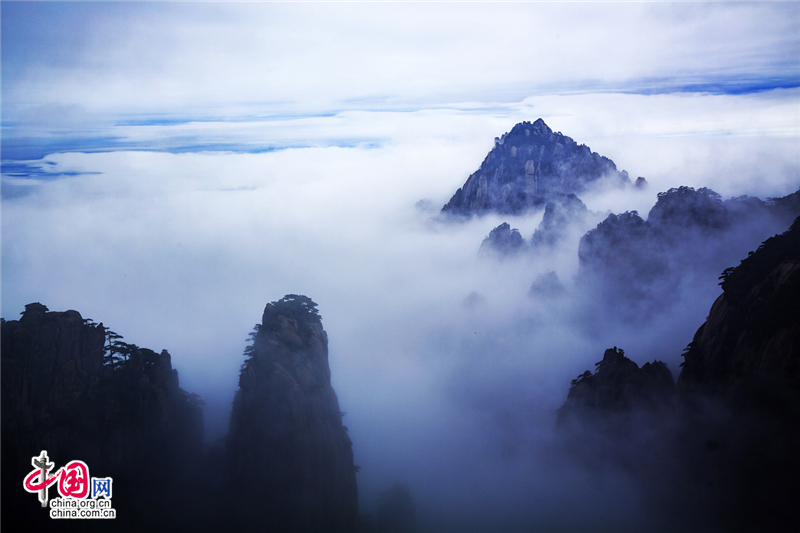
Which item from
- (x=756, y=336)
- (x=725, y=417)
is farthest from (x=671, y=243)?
(x=725, y=417)

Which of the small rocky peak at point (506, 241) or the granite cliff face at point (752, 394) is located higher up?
the small rocky peak at point (506, 241)

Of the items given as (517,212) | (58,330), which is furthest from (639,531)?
(517,212)

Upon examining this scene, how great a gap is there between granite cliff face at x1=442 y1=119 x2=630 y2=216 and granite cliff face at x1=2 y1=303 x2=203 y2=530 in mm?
132621

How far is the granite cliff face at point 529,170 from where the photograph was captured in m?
152

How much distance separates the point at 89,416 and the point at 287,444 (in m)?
14.9

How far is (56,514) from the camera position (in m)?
30.6

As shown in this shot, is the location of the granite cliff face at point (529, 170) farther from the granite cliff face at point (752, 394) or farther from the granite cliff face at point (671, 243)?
the granite cliff face at point (752, 394)

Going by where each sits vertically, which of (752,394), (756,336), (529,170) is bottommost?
(752,394)

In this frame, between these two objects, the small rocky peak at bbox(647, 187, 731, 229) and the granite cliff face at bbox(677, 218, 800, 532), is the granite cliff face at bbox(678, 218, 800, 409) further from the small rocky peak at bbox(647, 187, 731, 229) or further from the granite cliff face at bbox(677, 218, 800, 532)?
the small rocky peak at bbox(647, 187, 731, 229)

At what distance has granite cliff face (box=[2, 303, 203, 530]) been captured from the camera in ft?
108

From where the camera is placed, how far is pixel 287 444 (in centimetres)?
3600

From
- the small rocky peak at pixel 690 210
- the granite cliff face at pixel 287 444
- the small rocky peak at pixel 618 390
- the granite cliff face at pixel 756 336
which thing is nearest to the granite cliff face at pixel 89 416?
the granite cliff face at pixel 287 444

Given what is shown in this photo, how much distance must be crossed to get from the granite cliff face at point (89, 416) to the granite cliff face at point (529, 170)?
133 metres

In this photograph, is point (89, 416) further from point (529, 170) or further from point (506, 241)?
point (529, 170)
